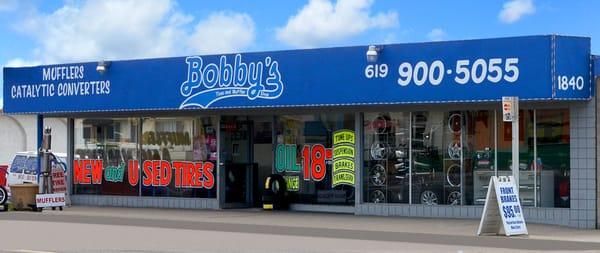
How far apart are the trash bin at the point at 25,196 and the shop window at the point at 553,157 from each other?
1300 centimetres

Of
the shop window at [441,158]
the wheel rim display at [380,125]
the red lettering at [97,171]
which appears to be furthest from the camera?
the red lettering at [97,171]

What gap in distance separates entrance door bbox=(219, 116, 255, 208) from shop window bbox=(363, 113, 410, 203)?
3.95 m

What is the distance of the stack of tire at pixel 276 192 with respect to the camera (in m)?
23.4

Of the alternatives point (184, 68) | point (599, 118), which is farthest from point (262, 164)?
point (599, 118)

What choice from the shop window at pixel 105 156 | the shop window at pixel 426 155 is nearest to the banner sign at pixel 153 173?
the shop window at pixel 105 156

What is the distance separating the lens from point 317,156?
75.4ft

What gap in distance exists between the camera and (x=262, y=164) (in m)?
24.5

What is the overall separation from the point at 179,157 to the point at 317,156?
14.0 feet

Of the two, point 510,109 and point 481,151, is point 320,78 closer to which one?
point 481,151

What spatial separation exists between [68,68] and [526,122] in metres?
12.7

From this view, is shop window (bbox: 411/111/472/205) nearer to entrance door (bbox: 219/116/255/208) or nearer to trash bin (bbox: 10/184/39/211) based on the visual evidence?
entrance door (bbox: 219/116/255/208)

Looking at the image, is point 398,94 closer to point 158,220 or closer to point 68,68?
point 158,220

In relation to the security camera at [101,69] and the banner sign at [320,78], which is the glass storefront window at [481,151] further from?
the security camera at [101,69]

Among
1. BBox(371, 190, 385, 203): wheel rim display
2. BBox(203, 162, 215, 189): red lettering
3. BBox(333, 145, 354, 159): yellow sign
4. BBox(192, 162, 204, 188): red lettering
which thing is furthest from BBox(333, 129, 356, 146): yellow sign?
BBox(192, 162, 204, 188): red lettering
